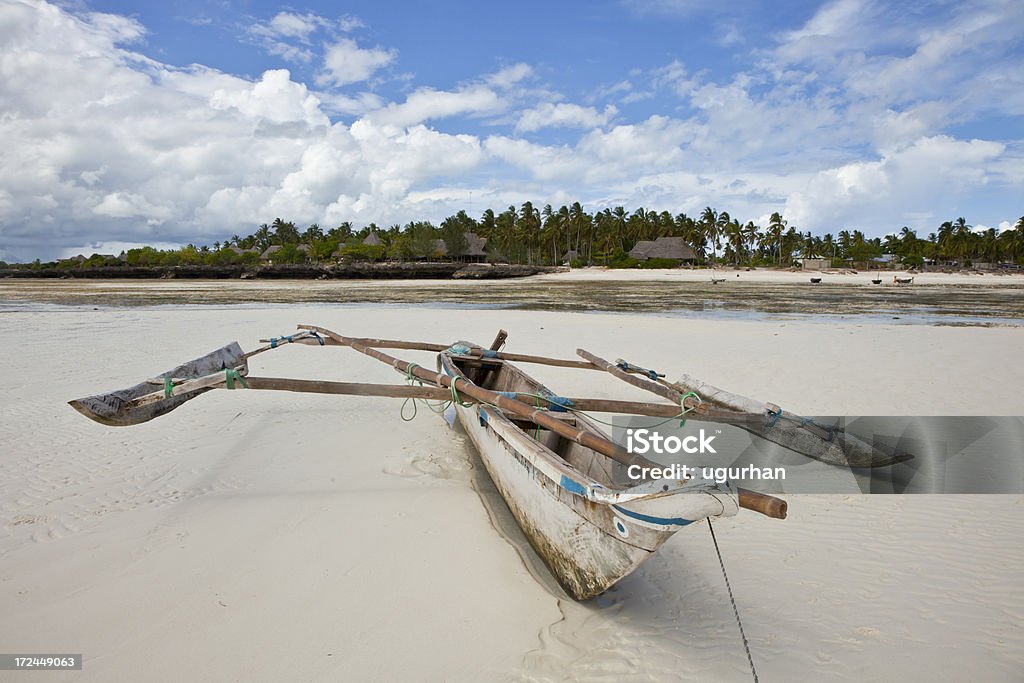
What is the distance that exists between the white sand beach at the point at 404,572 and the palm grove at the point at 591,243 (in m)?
56.1

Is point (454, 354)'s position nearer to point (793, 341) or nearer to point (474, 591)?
point (474, 591)

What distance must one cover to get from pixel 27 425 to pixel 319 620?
16.0ft

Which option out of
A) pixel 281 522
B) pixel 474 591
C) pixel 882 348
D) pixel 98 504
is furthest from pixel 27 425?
pixel 882 348

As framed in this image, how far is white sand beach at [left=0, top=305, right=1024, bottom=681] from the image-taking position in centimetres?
255

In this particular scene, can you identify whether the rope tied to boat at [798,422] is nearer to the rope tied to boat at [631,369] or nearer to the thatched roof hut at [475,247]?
the rope tied to boat at [631,369]

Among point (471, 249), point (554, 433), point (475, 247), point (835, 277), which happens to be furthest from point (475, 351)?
point (475, 247)

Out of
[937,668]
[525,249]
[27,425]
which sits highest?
[525,249]

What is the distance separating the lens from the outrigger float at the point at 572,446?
2182mm

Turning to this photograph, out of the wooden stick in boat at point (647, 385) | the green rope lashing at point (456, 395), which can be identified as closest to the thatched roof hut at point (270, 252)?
the wooden stick in boat at point (647, 385)

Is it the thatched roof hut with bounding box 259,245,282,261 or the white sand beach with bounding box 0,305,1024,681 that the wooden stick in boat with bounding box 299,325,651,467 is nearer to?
the white sand beach with bounding box 0,305,1024,681

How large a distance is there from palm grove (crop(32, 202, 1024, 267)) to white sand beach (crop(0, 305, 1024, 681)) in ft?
184

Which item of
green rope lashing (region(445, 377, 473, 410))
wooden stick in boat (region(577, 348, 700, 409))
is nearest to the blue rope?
green rope lashing (region(445, 377, 473, 410))

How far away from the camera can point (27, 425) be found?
5582 mm

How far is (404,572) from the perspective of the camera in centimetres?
325
